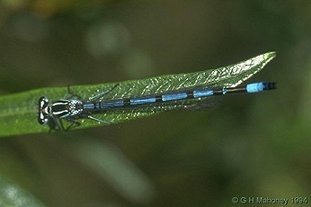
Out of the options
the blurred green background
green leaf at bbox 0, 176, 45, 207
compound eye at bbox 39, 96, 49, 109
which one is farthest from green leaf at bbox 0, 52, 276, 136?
the blurred green background

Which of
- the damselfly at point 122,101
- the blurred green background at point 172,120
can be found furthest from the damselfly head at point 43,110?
the blurred green background at point 172,120

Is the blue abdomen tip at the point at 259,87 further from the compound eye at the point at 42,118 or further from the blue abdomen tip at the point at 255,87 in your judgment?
the compound eye at the point at 42,118

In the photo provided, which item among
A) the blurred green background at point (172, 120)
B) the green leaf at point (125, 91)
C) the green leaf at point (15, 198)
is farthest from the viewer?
the blurred green background at point (172, 120)

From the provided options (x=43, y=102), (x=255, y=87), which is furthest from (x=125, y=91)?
(x=255, y=87)

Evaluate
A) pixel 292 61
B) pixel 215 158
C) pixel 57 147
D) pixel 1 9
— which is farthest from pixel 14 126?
pixel 57 147

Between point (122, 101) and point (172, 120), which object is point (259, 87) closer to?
point (122, 101)

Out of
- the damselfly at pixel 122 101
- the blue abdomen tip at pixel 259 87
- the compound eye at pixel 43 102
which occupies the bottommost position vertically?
the blue abdomen tip at pixel 259 87
